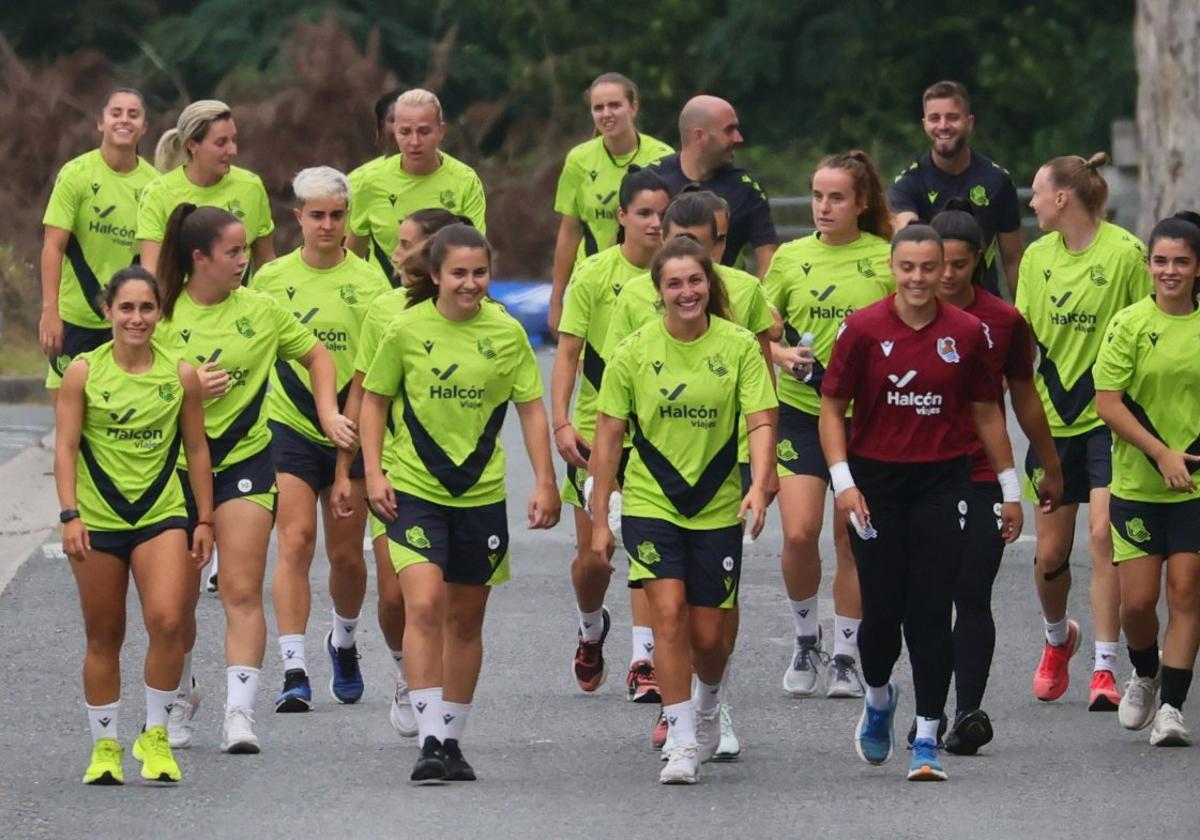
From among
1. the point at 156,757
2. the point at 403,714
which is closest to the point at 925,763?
the point at 403,714

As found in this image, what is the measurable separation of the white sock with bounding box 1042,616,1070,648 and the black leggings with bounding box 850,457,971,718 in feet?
5.79

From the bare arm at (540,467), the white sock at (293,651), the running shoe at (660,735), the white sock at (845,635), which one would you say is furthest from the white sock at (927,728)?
the white sock at (293,651)

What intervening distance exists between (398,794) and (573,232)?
412cm

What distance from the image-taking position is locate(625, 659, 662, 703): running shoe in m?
11.1

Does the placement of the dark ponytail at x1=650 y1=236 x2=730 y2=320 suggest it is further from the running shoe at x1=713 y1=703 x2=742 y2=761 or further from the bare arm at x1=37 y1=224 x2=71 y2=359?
the bare arm at x1=37 y1=224 x2=71 y2=359

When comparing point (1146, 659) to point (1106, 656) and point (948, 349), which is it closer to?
point (1106, 656)

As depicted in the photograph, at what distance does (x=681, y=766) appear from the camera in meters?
9.47

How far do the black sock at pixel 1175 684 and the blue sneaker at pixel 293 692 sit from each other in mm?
3020

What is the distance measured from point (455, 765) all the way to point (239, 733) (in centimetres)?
85

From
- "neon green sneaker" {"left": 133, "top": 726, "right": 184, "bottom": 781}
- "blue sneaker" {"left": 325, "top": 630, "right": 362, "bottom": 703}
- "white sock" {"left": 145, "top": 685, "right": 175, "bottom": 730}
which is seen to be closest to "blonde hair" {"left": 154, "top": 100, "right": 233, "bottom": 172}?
"blue sneaker" {"left": 325, "top": 630, "right": 362, "bottom": 703}

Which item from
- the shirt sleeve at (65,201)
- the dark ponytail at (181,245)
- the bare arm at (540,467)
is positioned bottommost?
the bare arm at (540,467)

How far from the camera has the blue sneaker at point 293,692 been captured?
1089cm

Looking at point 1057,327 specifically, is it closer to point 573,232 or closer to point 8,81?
point 573,232

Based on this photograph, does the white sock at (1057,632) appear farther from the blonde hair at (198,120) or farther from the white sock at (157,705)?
the blonde hair at (198,120)
